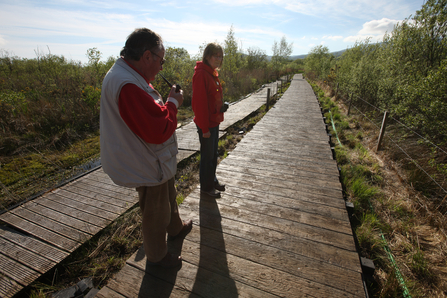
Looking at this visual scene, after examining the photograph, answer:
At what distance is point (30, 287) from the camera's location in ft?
6.40

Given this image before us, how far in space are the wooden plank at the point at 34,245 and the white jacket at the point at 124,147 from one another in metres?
1.62

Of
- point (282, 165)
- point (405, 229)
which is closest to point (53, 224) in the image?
point (282, 165)

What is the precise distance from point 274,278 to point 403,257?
190 cm

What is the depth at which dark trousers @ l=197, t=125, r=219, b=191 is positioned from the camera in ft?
8.63

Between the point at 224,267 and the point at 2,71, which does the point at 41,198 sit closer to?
the point at 224,267

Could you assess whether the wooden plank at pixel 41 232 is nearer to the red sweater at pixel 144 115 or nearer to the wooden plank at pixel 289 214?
the wooden plank at pixel 289 214

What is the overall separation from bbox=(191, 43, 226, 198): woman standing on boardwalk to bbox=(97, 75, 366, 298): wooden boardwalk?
0.66m

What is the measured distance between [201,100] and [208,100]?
11 cm

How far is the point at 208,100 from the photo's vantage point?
96.5 inches

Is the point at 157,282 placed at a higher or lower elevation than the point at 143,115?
lower

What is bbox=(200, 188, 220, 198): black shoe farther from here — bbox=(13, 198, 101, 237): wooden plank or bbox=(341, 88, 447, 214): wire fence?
bbox=(341, 88, 447, 214): wire fence

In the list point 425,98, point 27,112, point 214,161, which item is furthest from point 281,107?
point 27,112

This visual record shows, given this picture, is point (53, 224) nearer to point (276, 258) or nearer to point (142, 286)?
point (142, 286)

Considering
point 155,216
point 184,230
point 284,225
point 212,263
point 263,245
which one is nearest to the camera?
point 155,216
